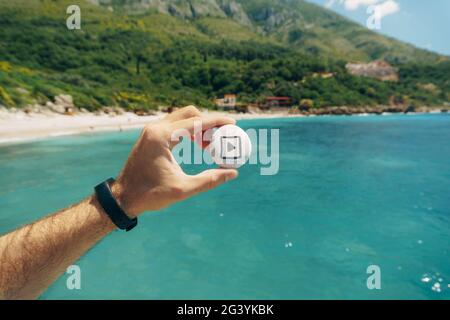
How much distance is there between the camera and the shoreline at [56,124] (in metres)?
30.4

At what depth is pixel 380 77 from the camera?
12356cm

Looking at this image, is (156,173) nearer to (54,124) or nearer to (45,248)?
(45,248)

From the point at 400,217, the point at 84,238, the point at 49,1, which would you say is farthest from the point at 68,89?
the point at 49,1

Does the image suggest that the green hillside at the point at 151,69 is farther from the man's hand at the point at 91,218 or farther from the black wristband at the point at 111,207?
the black wristband at the point at 111,207

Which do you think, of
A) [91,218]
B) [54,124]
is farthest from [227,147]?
[54,124]

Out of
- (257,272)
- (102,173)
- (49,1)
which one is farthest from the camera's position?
(49,1)

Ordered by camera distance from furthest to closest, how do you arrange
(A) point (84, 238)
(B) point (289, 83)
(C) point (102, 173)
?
(B) point (289, 83) → (C) point (102, 173) → (A) point (84, 238)

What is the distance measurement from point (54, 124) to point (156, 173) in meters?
39.9

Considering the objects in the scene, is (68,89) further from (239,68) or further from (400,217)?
(239,68)

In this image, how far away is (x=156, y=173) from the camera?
74.4 inches

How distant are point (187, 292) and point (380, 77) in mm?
134068

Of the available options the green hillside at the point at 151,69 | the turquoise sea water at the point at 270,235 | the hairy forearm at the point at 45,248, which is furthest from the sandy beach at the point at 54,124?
the hairy forearm at the point at 45,248

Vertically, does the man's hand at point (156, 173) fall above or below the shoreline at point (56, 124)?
above

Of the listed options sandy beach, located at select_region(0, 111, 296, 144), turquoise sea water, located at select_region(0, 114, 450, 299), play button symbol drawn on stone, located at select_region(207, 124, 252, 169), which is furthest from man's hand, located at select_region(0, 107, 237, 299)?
sandy beach, located at select_region(0, 111, 296, 144)
